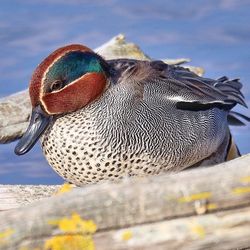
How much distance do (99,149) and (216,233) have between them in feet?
4.55

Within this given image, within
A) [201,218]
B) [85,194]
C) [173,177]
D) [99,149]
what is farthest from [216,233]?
[99,149]

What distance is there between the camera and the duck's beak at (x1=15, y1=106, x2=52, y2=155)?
354 cm

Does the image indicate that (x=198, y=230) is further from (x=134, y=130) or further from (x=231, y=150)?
(x=231, y=150)

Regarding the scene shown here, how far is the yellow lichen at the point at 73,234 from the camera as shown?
2213mm

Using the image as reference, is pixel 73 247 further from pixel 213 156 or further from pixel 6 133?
pixel 6 133

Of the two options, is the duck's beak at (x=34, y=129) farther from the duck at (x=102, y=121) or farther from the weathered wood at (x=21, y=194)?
the weathered wood at (x=21, y=194)

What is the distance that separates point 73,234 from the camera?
2229mm

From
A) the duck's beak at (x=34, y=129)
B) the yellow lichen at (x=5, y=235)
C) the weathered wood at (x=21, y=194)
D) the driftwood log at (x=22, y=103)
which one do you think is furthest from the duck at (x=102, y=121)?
the driftwood log at (x=22, y=103)

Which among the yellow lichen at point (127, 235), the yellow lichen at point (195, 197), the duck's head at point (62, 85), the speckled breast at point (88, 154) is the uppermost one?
the duck's head at point (62, 85)

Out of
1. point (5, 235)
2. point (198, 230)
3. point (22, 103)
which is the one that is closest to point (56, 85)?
point (5, 235)

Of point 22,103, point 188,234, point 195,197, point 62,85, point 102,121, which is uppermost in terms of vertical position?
point 22,103

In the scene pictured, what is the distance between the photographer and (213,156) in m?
4.33

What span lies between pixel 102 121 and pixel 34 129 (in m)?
0.33

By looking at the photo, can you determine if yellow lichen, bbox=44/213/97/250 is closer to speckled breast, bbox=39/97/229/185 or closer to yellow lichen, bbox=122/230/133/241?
yellow lichen, bbox=122/230/133/241
